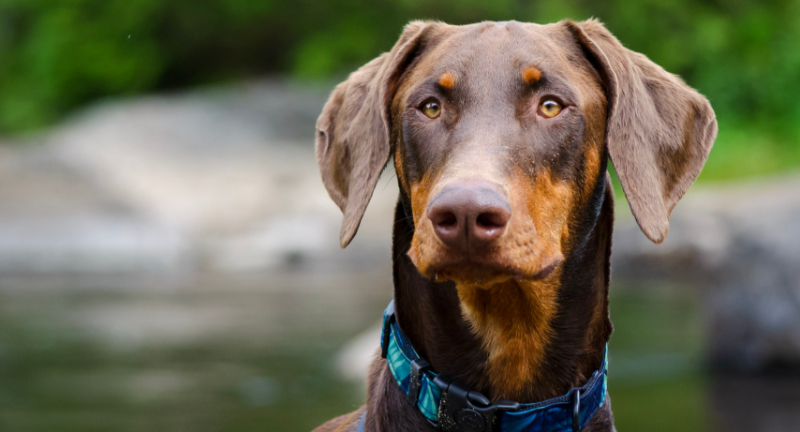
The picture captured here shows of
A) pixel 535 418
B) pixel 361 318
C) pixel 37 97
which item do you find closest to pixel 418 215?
pixel 535 418

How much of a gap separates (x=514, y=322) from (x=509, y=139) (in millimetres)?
537

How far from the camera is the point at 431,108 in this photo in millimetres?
2779

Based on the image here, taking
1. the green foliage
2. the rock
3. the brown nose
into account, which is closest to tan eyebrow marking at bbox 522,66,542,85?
the brown nose

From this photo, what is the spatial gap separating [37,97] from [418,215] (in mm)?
22156

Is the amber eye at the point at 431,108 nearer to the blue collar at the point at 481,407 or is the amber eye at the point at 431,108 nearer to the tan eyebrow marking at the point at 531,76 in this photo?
the tan eyebrow marking at the point at 531,76

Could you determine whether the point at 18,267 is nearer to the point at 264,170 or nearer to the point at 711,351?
the point at 264,170

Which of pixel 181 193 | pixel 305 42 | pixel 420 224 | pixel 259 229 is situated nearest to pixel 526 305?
pixel 420 224

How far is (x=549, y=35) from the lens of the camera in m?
2.90

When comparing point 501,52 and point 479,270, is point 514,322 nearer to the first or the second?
point 479,270

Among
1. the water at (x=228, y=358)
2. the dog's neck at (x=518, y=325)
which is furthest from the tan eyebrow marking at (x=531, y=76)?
the water at (x=228, y=358)

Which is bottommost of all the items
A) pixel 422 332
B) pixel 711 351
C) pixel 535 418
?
pixel 711 351

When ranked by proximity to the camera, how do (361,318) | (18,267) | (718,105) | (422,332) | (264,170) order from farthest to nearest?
(718,105), (264,170), (18,267), (361,318), (422,332)

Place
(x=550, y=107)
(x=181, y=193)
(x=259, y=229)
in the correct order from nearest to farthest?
(x=550, y=107) → (x=259, y=229) → (x=181, y=193)

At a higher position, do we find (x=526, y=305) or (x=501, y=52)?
(x=501, y=52)
